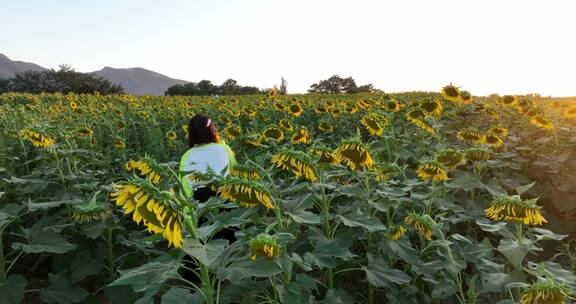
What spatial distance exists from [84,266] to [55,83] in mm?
31494

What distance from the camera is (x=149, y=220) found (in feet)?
4.38

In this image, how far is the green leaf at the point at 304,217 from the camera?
77.8 inches

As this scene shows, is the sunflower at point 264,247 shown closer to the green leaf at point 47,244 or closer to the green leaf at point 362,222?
the green leaf at point 362,222

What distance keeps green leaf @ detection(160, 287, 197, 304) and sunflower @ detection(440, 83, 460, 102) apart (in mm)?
5631

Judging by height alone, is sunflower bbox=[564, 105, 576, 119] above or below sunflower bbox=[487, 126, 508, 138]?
above

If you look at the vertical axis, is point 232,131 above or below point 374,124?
below

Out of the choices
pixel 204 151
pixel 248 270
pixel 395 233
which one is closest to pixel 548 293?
pixel 395 233

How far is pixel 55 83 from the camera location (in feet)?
101

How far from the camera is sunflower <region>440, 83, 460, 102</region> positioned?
6570mm

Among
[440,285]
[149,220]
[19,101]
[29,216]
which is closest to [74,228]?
[29,216]

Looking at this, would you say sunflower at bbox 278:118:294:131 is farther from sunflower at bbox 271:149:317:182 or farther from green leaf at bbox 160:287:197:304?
green leaf at bbox 160:287:197:304

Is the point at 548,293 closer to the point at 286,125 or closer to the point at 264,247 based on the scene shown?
the point at 264,247

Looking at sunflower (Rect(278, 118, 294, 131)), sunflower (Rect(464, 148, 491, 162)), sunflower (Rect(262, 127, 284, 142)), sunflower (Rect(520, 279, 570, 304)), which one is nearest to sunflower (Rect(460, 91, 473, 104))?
sunflower (Rect(278, 118, 294, 131))

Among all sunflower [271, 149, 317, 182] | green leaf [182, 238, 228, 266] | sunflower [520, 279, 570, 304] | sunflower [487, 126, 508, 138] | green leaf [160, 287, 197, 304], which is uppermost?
sunflower [487, 126, 508, 138]
